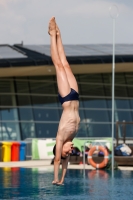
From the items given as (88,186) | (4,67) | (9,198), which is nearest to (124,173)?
(88,186)

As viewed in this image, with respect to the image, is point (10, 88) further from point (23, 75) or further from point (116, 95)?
point (116, 95)

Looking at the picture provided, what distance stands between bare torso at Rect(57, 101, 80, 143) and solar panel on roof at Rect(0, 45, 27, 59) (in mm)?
26492

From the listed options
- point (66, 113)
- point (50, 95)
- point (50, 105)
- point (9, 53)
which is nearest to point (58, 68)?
point (66, 113)

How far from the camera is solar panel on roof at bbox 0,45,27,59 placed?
36719 mm

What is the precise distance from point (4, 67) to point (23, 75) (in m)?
4.39

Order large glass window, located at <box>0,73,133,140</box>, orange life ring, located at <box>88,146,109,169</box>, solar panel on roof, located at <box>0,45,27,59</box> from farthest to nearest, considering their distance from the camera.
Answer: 1. large glass window, located at <box>0,73,133,140</box>
2. solar panel on roof, located at <box>0,45,27,59</box>
3. orange life ring, located at <box>88,146,109,169</box>

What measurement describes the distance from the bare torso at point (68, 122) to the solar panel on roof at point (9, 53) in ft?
86.9

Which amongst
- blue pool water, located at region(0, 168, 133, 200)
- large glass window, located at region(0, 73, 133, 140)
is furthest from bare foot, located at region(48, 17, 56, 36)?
large glass window, located at region(0, 73, 133, 140)

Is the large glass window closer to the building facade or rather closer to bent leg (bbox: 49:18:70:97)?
the building facade

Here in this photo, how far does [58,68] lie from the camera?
9867mm

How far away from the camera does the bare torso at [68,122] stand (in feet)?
31.6

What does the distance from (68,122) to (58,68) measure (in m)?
0.88

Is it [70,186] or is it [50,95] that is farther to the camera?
Answer: [50,95]

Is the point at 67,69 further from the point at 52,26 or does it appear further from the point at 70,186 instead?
the point at 70,186
